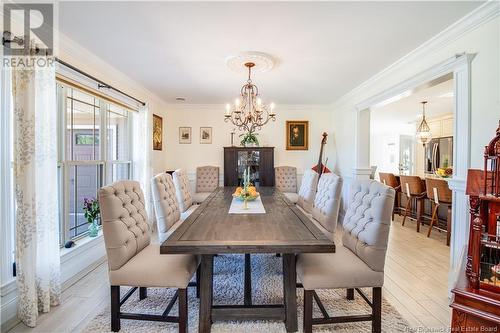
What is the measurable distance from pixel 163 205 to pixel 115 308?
0.87 metres

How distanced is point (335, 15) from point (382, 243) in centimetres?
166

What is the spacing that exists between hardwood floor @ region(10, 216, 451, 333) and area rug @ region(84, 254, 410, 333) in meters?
0.14

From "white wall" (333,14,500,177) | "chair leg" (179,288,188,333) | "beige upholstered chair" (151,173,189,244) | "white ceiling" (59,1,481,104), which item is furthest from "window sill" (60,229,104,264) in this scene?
"white wall" (333,14,500,177)

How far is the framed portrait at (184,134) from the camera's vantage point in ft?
17.1

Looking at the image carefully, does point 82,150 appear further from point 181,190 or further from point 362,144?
point 362,144

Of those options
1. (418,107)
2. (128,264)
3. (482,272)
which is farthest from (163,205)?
(418,107)

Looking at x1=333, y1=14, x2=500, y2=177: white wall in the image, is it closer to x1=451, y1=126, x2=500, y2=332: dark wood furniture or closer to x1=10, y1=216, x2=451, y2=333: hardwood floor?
x1=451, y1=126, x2=500, y2=332: dark wood furniture

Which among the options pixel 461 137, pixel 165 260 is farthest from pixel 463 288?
pixel 165 260

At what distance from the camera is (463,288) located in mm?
1115

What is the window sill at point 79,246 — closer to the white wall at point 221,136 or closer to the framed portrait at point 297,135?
the white wall at point 221,136

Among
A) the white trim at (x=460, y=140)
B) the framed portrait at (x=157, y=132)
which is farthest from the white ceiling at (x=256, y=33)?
the framed portrait at (x=157, y=132)

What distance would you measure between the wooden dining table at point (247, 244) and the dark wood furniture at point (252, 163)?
267cm

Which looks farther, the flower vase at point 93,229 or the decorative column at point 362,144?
the decorative column at point 362,144

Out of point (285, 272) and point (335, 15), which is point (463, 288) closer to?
point (285, 272)
